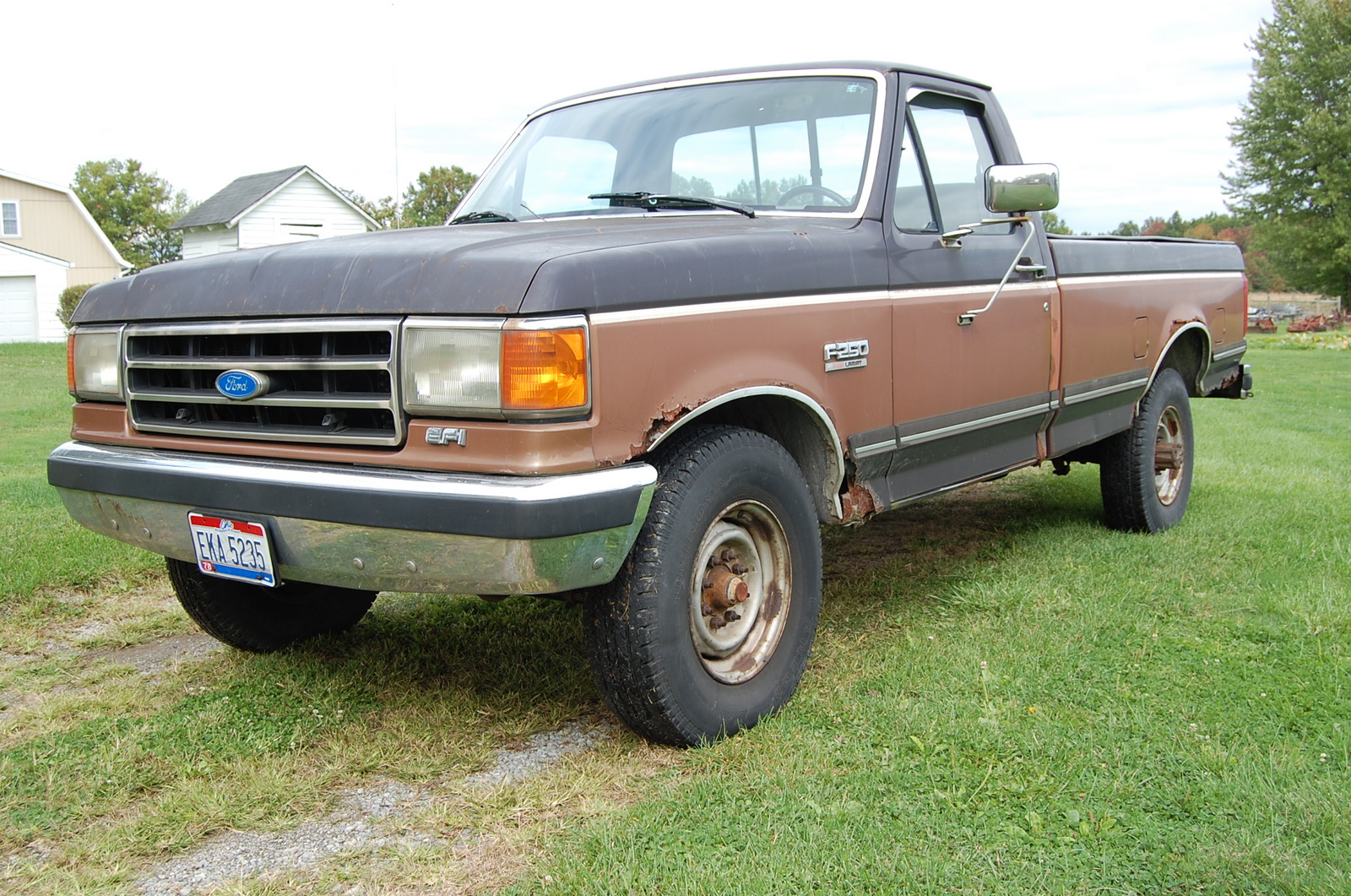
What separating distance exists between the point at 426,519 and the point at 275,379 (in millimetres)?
715

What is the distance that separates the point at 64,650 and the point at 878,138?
361 centimetres

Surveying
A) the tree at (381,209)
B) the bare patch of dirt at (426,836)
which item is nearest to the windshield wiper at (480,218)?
the bare patch of dirt at (426,836)

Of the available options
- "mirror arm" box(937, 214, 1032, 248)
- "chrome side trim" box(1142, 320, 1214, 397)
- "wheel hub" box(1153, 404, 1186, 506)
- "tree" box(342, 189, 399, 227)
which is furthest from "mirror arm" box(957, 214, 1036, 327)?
"tree" box(342, 189, 399, 227)

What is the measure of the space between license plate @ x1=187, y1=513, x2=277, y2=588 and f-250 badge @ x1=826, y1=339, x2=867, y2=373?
174cm

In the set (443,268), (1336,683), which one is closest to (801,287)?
(443,268)

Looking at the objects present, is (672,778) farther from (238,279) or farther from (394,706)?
(238,279)

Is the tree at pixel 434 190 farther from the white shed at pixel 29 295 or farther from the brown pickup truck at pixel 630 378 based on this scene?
the brown pickup truck at pixel 630 378

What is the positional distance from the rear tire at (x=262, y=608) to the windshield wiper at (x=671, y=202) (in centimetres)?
162

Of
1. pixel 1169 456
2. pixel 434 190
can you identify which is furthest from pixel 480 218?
pixel 434 190

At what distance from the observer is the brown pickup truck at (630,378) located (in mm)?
2684

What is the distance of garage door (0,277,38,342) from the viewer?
29281 millimetres

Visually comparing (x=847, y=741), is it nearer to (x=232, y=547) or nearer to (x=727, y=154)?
(x=232, y=547)

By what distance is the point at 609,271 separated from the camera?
278 centimetres

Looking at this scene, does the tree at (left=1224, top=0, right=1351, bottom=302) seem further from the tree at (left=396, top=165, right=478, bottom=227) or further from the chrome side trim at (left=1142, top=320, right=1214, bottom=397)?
the chrome side trim at (left=1142, top=320, right=1214, bottom=397)
